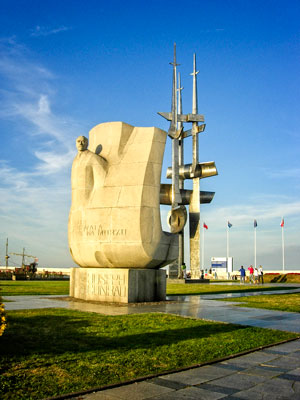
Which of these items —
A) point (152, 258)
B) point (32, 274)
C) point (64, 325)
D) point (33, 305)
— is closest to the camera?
point (64, 325)

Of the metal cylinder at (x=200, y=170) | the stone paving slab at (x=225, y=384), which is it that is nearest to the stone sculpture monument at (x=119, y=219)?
the stone paving slab at (x=225, y=384)

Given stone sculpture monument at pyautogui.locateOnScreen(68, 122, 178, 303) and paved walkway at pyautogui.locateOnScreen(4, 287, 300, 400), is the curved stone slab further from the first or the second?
paved walkway at pyautogui.locateOnScreen(4, 287, 300, 400)

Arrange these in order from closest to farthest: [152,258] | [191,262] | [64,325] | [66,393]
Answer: [66,393]
[64,325]
[152,258]
[191,262]

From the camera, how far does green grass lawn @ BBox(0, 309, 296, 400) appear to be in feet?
16.6

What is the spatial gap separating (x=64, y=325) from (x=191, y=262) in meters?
29.4

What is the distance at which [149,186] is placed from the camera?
46.8 feet

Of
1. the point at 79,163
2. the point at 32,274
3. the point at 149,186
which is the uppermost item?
the point at 79,163

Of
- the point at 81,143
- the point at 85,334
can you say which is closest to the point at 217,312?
the point at 85,334

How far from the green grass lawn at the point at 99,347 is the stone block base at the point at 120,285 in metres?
3.38

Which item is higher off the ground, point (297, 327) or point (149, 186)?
point (149, 186)

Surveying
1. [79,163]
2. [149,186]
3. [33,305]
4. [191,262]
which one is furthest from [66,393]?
[191,262]

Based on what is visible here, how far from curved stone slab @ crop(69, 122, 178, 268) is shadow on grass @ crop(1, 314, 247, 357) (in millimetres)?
4097

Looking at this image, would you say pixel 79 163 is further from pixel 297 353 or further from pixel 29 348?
pixel 297 353

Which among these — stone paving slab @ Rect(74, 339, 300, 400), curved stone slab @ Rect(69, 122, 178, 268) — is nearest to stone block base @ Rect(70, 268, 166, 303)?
curved stone slab @ Rect(69, 122, 178, 268)
